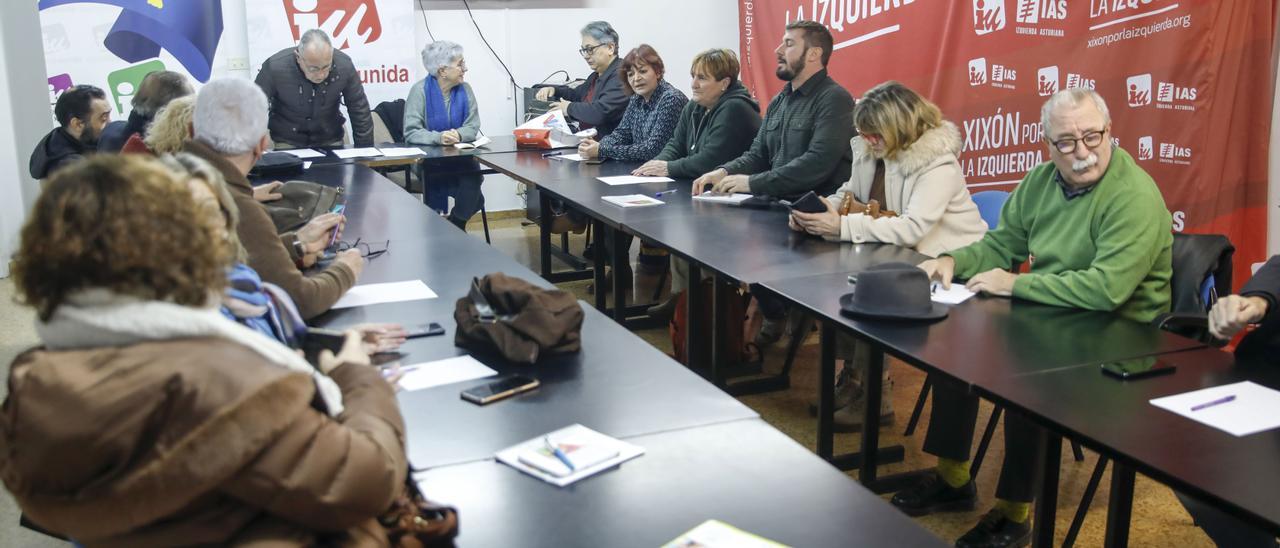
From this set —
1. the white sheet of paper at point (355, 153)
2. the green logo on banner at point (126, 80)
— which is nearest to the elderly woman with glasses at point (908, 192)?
the white sheet of paper at point (355, 153)

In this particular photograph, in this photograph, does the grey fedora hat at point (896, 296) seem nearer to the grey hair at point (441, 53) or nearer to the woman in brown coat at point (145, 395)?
the woman in brown coat at point (145, 395)

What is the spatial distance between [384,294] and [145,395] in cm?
177

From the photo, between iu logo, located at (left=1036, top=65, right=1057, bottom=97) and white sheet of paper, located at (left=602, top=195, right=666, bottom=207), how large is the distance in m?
2.09

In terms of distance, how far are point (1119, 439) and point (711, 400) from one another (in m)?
0.73

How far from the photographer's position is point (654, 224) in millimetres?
3949

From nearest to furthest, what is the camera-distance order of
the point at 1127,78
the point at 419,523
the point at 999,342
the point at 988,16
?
the point at 419,523 < the point at 999,342 < the point at 1127,78 < the point at 988,16

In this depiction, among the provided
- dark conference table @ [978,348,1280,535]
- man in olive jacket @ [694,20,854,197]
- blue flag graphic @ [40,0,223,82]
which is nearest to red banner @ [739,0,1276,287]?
man in olive jacket @ [694,20,854,197]

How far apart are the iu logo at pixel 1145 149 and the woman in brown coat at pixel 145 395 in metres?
4.22

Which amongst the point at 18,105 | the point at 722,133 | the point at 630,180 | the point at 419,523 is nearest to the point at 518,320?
the point at 419,523

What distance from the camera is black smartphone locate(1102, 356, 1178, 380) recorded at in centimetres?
219

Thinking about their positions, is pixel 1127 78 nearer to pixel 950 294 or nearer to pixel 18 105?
pixel 950 294

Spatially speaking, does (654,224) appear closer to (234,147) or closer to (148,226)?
(234,147)

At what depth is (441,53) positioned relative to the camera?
256 inches

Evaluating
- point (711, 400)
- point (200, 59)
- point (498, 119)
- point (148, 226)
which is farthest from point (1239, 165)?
point (200, 59)
